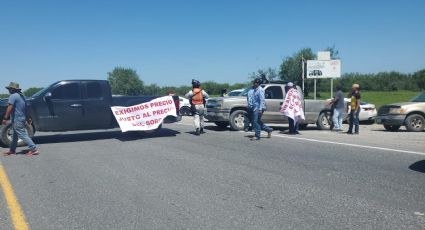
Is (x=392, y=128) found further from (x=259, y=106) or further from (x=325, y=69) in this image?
(x=325, y=69)

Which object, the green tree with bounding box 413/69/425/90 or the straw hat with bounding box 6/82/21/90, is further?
the green tree with bounding box 413/69/425/90

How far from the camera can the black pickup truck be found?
40.9 feet

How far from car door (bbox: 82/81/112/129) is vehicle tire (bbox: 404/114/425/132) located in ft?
35.3

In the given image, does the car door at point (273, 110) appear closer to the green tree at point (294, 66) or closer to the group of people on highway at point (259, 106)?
the group of people on highway at point (259, 106)

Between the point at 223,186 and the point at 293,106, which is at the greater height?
the point at 293,106

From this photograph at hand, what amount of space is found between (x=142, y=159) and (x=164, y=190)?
3.04 metres

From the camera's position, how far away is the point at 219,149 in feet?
35.0

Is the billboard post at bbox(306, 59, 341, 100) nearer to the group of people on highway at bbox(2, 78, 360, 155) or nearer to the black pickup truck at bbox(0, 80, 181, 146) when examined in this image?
the group of people on highway at bbox(2, 78, 360, 155)

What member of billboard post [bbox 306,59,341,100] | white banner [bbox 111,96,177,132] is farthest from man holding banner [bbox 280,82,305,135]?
billboard post [bbox 306,59,341,100]

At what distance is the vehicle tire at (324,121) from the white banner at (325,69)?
1232 centimetres

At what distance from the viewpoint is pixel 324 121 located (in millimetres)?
16656

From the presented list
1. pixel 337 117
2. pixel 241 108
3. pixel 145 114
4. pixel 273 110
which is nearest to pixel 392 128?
pixel 337 117

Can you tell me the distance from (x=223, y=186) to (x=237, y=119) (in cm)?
906

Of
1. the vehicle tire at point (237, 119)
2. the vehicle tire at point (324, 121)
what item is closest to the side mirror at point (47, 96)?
the vehicle tire at point (237, 119)
